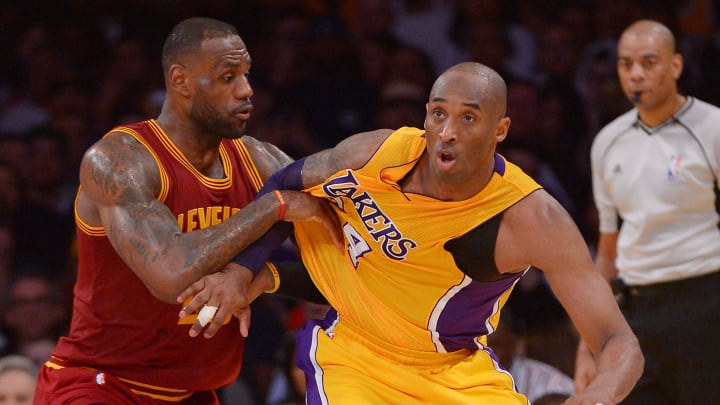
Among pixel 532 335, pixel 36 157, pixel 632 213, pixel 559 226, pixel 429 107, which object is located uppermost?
pixel 429 107

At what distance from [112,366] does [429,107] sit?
1559mm

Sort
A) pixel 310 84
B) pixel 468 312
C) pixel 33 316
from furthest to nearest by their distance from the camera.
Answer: pixel 310 84 < pixel 33 316 < pixel 468 312

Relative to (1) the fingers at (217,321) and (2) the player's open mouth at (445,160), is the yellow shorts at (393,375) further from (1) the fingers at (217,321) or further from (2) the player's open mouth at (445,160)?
(2) the player's open mouth at (445,160)

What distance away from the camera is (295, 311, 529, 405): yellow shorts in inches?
156

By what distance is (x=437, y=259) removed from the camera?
12.9 feet

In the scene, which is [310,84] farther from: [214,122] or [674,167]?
[214,122]

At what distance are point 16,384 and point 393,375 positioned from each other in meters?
2.42

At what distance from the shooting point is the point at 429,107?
3.88m

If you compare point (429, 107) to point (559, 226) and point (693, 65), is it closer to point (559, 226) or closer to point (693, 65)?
point (559, 226)

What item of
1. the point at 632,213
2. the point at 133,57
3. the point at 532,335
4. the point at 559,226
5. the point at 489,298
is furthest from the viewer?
the point at 133,57

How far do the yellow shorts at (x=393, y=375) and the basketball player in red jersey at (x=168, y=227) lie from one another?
320mm

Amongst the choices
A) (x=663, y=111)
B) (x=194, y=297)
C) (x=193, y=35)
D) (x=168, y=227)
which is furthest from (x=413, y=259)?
(x=663, y=111)

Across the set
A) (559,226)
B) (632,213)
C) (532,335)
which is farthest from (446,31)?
(559,226)

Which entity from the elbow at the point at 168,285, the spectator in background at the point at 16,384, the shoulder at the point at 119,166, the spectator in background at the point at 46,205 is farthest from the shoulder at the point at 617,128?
the spectator in background at the point at 46,205
